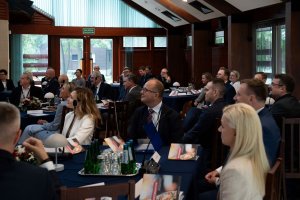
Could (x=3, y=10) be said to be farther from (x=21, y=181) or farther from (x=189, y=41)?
(x=21, y=181)

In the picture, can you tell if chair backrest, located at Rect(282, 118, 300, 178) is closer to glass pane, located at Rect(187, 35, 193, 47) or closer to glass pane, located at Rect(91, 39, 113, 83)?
glass pane, located at Rect(187, 35, 193, 47)

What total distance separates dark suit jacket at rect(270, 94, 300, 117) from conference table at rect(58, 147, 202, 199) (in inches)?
63.0

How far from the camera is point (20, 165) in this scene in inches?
76.6

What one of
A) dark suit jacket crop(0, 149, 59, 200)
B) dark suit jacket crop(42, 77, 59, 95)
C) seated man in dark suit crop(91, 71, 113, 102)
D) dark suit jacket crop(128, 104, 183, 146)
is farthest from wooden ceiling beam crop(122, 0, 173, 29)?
dark suit jacket crop(0, 149, 59, 200)

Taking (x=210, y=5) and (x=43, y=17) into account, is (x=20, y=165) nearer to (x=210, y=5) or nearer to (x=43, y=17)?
(x=210, y=5)

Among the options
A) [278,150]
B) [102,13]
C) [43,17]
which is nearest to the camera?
[278,150]

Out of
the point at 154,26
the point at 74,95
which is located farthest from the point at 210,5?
the point at 74,95

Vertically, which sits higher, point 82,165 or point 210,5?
point 210,5

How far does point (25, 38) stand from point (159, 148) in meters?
13.8

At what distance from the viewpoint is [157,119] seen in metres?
4.84

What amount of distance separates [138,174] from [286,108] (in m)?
2.54

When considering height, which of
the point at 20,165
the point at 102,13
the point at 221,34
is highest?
the point at 102,13

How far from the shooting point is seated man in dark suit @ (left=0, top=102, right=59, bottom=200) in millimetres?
1898

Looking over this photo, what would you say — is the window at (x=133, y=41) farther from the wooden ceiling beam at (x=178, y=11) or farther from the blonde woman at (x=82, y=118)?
the blonde woman at (x=82, y=118)
